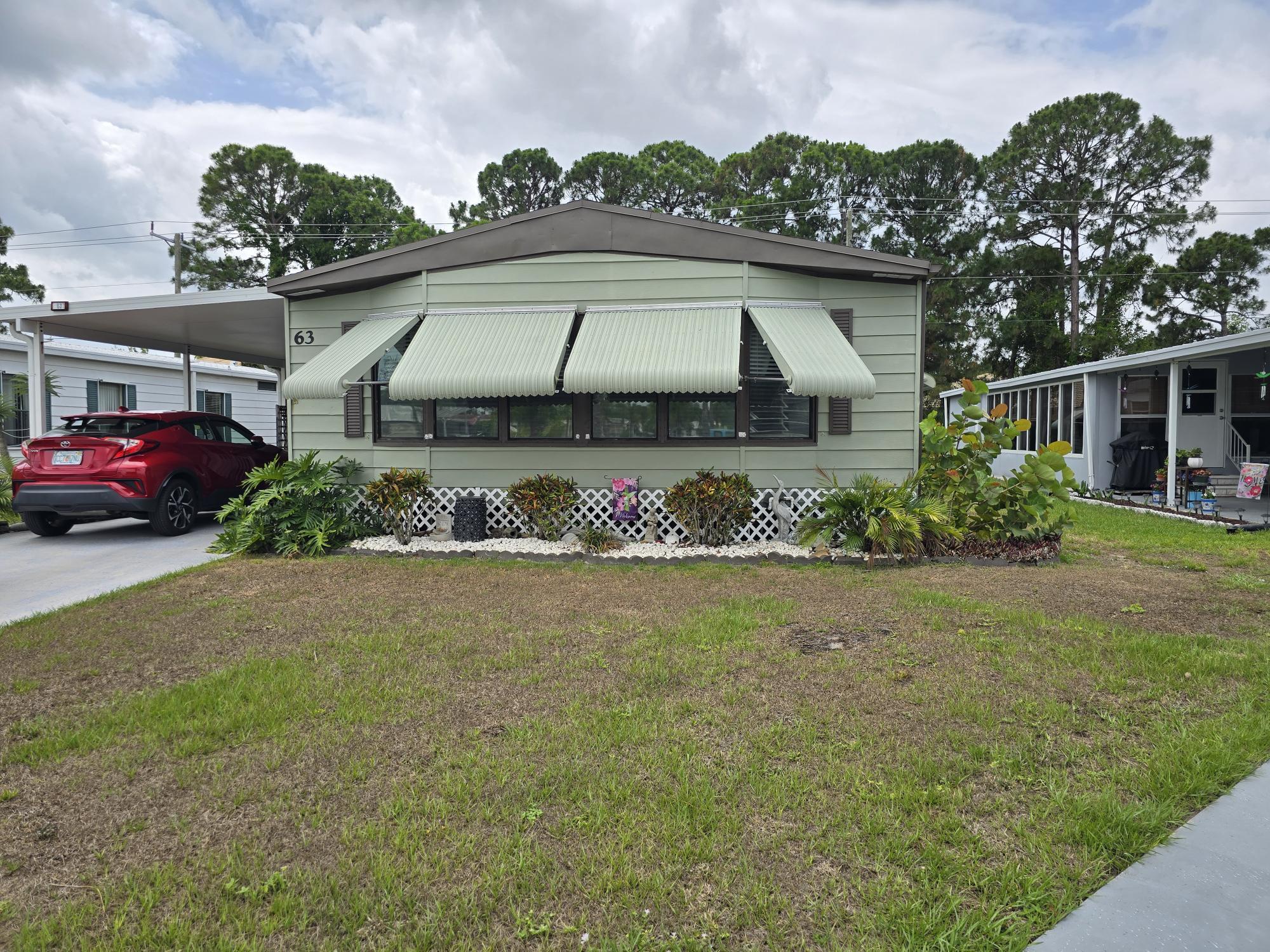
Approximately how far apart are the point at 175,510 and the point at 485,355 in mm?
4416

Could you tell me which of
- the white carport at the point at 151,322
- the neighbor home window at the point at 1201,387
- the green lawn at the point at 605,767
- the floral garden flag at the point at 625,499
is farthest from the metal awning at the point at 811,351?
the neighbor home window at the point at 1201,387

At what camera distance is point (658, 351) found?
24.7 feet

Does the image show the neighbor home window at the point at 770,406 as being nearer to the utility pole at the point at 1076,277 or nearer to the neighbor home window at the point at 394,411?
the neighbor home window at the point at 394,411

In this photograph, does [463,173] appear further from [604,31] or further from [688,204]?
[604,31]

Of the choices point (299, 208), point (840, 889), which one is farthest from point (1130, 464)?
point (299, 208)

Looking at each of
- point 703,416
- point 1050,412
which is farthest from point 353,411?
point 1050,412

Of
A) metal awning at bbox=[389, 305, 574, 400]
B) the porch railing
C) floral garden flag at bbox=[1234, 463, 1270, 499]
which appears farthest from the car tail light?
the porch railing

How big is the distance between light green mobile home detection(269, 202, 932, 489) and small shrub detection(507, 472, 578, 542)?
31 centimetres

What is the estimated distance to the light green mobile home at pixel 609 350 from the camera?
767 cm

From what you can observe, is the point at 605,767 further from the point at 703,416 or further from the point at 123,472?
the point at 123,472

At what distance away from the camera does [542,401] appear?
8.52 metres

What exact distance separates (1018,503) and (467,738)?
20.5 feet

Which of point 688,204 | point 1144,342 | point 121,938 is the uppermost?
point 688,204

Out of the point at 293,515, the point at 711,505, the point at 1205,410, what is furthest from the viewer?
the point at 1205,410
